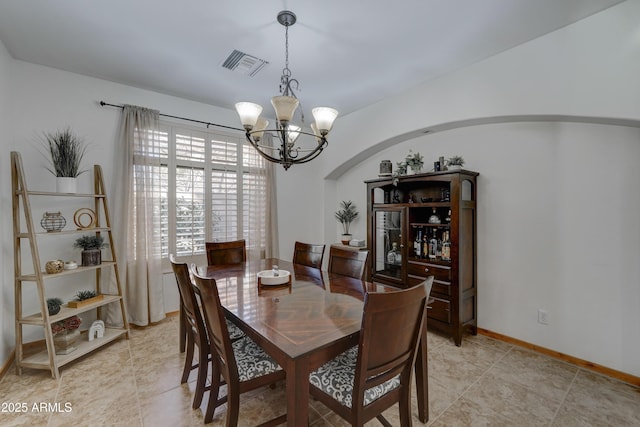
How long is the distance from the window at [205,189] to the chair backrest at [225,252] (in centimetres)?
75

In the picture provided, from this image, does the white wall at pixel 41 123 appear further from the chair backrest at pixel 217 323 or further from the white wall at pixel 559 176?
the white wall at pixel 559 176

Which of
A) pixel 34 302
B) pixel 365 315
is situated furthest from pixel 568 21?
pixel 34 302

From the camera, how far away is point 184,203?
A: 355cm

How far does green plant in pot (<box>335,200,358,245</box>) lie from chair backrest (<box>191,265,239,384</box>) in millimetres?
2956

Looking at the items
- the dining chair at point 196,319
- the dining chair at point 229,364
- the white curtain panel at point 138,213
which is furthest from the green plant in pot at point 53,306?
the dining chair at point 229,364

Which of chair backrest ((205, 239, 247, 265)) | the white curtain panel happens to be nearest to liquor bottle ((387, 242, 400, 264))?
chair backrest ((205, 239, 247, 265))

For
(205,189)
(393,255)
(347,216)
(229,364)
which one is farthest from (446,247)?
(205,189)

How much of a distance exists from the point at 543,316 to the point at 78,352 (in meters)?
4.24

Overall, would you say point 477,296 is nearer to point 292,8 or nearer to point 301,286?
point 301,286

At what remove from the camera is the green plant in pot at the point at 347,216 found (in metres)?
4.37

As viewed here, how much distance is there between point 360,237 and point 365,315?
3252 millimetres

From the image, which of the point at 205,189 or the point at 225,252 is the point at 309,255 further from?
the point at 205,189

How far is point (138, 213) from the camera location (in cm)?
316

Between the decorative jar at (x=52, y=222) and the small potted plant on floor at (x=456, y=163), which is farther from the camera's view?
the small potted plant on floor at (x=456, y=163)
